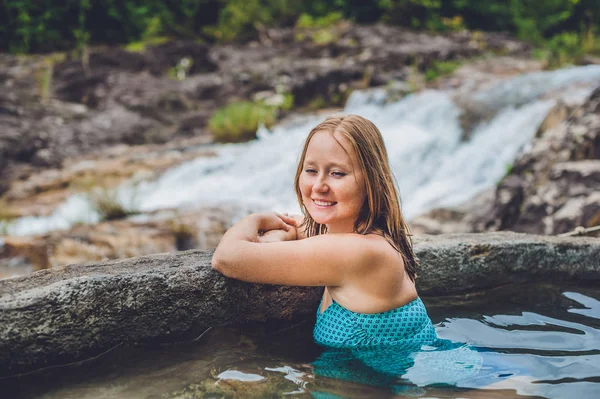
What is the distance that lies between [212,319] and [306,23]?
14.8 metres

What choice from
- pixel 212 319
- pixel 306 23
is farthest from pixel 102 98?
pixel 212 319

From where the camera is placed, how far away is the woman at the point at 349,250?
193cm

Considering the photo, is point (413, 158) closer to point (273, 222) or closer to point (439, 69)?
point (439, 69)

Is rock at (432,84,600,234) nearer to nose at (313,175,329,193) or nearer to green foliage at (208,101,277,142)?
nose at (313,175,329,193)

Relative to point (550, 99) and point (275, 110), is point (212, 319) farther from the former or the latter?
point (275, 110)

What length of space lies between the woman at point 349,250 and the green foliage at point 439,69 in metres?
9.63

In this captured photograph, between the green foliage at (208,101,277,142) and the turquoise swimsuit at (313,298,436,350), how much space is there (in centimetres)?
785

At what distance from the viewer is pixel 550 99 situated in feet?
26.8

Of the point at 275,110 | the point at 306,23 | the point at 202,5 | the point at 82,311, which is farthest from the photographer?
Result: the point at 306,23

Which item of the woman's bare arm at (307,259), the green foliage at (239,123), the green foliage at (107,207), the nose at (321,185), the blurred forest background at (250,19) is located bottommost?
the green foliage at (107,207)

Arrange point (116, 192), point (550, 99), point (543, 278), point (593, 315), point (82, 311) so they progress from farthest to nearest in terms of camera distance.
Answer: point (550, 99) → point (116, 192) → point (543, 278) → point (593, 315) → point (82, 311)

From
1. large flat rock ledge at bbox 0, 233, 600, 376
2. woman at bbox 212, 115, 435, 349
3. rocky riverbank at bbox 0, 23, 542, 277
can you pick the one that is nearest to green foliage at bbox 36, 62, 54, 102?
rocky riverbank at bbox 0, 23, 542, 277

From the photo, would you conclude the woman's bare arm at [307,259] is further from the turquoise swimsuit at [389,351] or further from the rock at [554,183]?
the rock at [554,183]

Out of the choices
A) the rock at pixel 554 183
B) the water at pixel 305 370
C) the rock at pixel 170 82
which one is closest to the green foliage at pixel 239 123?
the rock at pixel 170 82
